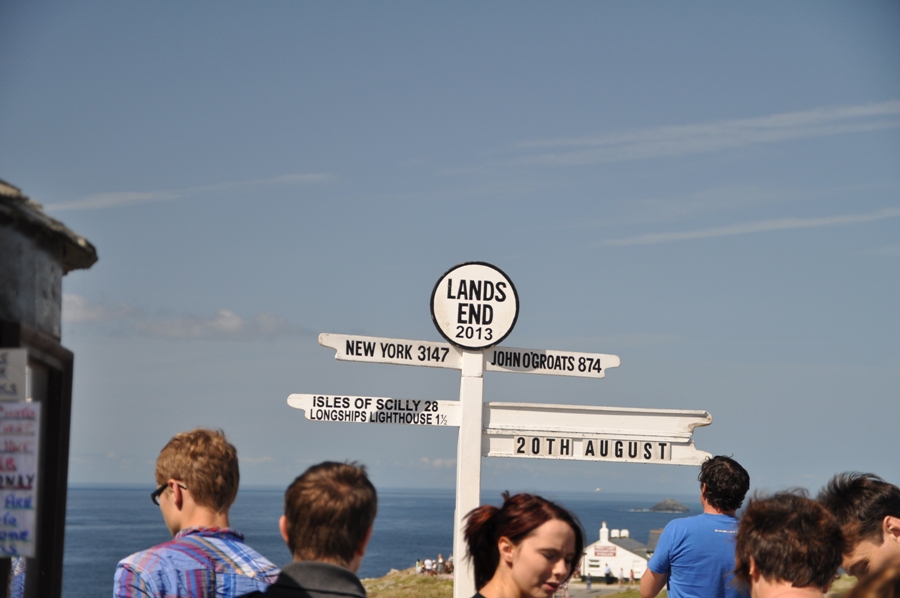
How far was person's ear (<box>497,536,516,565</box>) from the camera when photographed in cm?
335

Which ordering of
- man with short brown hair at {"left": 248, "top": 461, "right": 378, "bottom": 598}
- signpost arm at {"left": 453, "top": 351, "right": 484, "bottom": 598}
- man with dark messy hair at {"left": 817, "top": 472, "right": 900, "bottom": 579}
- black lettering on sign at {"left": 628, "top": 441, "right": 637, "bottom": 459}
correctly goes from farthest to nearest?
A: black lettering on sign at {"left": 628, "top": 441, "right": 637, "bottom": 459}, signpost arm at {"left": 453, "top": 351, "right": 484, "bottom": 598}, man with dark messy hair at {"left": 817, "top": 472, "right": 900, "bottom": 579}, man with short brown hair at {"left": 248, "top": 461, "right": 378, "bottom": 598}

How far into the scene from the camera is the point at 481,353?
704 cm

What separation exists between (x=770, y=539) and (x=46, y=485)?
306 cm

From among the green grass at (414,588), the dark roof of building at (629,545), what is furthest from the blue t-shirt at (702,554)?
the dark roof of building at (629,545)

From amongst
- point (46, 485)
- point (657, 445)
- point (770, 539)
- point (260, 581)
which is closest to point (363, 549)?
point (260, 581)

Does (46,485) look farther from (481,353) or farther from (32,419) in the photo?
(481,353)

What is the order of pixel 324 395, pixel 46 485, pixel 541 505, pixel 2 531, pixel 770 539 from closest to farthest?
pixel 770 539, pixel 541 505, pixel 2 531, pixel 46 485, pixel 324 395

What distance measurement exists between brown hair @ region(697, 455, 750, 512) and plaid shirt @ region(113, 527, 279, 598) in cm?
265

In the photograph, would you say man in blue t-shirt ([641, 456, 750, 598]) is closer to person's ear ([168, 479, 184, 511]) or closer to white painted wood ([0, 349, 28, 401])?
person's ear ([168, 479, 184, 511])

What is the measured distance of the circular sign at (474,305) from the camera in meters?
7.04

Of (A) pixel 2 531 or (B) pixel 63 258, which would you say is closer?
(A) pixel 2 531

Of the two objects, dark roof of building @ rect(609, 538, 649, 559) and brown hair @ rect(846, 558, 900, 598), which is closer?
brown hair @ rect(846, 558, 900, 598)

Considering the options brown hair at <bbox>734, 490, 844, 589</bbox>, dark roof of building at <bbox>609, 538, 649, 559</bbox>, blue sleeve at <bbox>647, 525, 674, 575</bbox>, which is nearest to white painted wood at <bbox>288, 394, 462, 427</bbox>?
blue sleeve at <bbox>647, 525, 674, 575</bbox>

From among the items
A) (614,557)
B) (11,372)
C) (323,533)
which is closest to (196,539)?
(323,533)
